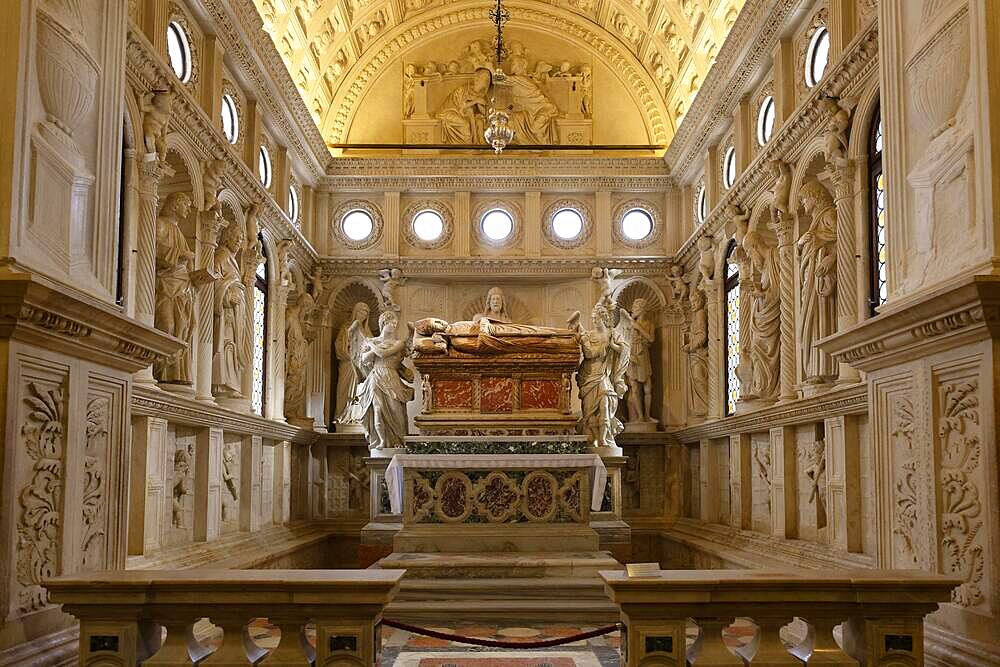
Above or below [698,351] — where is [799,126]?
above

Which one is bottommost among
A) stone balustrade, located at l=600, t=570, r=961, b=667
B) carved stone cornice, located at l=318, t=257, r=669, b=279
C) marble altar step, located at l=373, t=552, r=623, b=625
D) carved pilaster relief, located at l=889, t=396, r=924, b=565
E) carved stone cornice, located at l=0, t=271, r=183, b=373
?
marble altar step, located at l=373, t=552, r=623, b=625

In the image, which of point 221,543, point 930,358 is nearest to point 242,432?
point 221,543

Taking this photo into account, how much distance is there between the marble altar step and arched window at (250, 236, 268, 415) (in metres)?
6.04

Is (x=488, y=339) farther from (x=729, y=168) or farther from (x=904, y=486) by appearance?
(x=904, y=486)

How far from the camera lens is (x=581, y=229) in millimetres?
18766

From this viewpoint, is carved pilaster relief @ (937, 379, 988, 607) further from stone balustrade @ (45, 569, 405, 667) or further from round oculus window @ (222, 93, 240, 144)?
round oculus window @ (222, 93, 240, 144)

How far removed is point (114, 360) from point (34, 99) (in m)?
1.47

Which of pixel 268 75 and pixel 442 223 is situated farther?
pixel 442 223

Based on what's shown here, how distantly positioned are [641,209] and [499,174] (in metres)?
2.66

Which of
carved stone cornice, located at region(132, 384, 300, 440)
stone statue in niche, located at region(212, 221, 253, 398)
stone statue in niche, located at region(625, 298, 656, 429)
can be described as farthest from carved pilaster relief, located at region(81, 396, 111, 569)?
stone statue in niche, located at region(625, 298, 656, 429)

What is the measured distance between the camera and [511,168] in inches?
738

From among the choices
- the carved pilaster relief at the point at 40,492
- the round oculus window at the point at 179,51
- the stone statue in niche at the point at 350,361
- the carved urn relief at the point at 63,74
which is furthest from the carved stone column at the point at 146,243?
the stone statue in niche at the point at 350,361

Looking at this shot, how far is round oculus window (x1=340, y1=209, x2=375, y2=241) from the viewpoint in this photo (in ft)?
61.5

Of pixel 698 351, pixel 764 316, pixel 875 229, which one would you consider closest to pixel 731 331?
pixel 698 351
